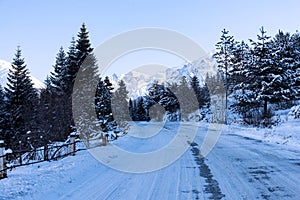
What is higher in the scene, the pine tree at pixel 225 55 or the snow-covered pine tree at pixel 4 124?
the pine tree at pixel 225 55

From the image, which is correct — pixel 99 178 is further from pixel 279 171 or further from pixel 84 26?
pixel 84 26

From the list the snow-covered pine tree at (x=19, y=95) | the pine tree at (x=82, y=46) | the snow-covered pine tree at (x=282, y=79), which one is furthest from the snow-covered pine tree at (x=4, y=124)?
the snow-covered pine tree at (x=282, y=79)

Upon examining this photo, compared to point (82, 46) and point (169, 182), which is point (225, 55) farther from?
point (169, 182)

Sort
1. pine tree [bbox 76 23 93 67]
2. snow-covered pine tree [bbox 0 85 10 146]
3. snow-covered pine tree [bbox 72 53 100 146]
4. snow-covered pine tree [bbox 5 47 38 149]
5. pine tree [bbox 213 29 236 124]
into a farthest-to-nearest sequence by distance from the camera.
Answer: pine tree [bbox 213 29 236 124] → snow-covered pine tree [bbox 0 85 10 146] → snow-covered pine tree [bbox 5 47 38 149] → pine tree [bbox 76 23 93 67] → snow-covered pine tree [bbox 72 53 100 146]

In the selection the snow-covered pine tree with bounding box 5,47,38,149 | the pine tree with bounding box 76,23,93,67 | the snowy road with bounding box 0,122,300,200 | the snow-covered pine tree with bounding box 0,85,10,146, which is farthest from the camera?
the snow-covered pine tree with bounding box 0,85,10,146

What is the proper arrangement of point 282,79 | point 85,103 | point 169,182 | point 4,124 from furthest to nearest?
point 4,124 < point 282,79 < point 85,103 < point 169,182

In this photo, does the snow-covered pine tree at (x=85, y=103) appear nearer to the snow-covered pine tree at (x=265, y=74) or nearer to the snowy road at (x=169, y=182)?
the snowy road at (x=169, y=182)

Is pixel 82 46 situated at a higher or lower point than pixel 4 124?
higher

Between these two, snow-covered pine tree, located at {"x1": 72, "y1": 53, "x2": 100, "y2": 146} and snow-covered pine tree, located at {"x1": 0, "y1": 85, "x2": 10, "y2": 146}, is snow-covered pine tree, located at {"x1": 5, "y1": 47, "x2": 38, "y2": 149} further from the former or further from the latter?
snow-covered pine tree, located at {"x1": 72, "y1": 53, "x2": 100, "y2": 146}

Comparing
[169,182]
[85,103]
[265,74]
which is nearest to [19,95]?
[85,103]

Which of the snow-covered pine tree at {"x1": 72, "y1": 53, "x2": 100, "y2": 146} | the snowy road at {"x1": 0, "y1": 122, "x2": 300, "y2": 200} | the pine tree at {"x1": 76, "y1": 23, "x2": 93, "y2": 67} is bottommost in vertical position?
the snowy road at {"x1": 0, "y1": 122, "x2": 300, "y2": 200}

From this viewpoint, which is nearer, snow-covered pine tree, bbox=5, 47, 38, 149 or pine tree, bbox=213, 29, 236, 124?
snow-covered pine tree, bbox=5, 47, 38, 149

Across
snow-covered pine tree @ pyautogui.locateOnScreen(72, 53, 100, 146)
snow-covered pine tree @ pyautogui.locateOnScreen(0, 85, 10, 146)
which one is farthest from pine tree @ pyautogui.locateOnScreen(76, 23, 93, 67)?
snow-covered pine tree @ pyautogui.locateOnScreen(0, 85, 10, 146)

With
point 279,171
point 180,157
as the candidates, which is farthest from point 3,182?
point 279,171
